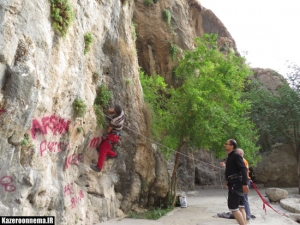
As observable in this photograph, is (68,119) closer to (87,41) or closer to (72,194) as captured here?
(72,194)

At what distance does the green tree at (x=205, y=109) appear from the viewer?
1238 centimetres

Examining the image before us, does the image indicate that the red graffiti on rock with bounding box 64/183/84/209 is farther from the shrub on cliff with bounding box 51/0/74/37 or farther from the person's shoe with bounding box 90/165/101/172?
the shrub on cliff with bounding box 51/0/74/37

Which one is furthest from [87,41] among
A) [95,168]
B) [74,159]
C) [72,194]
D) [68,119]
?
[72,194]

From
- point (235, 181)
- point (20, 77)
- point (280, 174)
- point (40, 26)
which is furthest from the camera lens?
point (280, 174)

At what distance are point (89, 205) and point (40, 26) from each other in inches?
224

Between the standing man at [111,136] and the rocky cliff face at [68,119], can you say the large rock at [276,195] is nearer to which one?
the rocky cliff face at [68,119]

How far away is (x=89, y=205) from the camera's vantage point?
28.9 ft

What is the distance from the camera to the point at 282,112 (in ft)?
69.8

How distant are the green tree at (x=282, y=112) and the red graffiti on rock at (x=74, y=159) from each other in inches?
599

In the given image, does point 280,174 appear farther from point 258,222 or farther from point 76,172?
point 76,172

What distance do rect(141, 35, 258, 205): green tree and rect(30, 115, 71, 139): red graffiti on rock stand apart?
632cm

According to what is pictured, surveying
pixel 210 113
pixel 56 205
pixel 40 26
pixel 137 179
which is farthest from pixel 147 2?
pixel 56 205

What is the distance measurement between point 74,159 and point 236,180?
4.94 meters

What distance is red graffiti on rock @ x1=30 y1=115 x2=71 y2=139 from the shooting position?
6.28m
